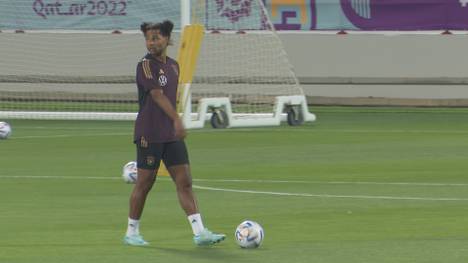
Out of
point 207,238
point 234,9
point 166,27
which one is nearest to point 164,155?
point 207,238

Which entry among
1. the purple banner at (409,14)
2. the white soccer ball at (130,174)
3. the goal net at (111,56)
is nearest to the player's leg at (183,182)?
the white soccer ball at (130,174)

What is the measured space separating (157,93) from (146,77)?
17 cm

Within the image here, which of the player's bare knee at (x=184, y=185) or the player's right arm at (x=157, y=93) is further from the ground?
the player's right arm at (x=157, y=93)

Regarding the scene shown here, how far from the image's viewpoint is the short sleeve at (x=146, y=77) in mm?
12445

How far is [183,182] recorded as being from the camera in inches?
495

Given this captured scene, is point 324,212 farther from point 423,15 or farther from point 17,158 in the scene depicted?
point 423,15

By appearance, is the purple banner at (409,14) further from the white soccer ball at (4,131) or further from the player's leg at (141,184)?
the player's leg at (141,184)

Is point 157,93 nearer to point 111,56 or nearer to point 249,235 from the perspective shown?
point 249,235

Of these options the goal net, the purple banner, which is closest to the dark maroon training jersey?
the goal net

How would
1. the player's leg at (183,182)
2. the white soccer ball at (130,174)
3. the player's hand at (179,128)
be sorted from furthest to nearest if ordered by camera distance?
1. the white soccer ball at (130,174)
2. the player's leg at (183,182)
3. the player's hand at (179,128)

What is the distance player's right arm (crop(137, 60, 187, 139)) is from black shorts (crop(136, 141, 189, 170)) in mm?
209

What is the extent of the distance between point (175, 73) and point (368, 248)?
222 cm

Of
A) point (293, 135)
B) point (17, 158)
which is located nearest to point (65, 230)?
point (17, 158)

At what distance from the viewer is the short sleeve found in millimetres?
12445
